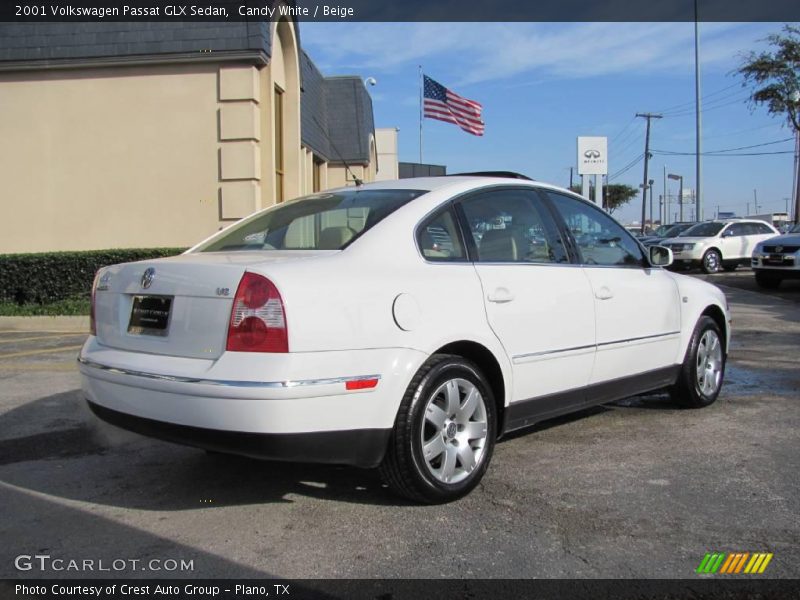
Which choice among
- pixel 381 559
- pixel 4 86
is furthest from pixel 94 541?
pixel 4 86

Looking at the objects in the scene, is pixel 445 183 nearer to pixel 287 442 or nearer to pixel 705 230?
pixel 287 442

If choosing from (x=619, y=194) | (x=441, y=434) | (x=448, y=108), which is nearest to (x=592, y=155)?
(x=448, y=108)

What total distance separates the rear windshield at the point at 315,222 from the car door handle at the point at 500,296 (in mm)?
684

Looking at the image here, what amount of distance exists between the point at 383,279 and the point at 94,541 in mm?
1753

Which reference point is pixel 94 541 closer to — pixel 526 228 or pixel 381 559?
pixel 381 559

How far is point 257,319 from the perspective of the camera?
321cm

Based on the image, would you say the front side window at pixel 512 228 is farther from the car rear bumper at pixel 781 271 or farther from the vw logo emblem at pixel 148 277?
the car rear bumper at pixel 781 271

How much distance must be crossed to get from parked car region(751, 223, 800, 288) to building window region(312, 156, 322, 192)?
11.9m

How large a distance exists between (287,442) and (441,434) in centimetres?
84

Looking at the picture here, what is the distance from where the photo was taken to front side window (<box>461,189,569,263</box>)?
13.7 feet

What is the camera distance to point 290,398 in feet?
10.4

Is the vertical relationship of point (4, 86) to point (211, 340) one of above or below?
above

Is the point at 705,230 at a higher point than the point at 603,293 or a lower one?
higher

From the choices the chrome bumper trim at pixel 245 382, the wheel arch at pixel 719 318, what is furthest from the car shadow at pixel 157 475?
the wheel arch at pixel 719 318
